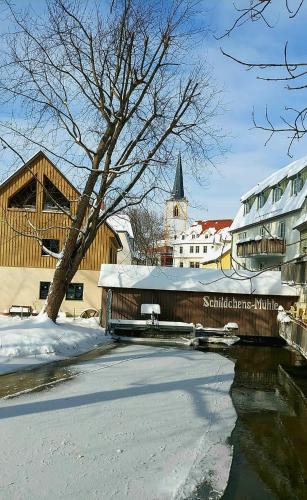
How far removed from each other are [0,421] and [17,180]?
87.1 ft

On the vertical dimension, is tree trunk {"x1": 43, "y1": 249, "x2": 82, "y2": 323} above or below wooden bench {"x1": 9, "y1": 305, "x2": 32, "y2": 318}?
above

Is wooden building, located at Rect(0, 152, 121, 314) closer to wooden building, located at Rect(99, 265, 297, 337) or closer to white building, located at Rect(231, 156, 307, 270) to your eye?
wooden building, located at Rect(99, 265, 297, 337)

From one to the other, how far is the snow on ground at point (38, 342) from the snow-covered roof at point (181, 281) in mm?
6949

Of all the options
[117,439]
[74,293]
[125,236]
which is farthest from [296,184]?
[117,439]

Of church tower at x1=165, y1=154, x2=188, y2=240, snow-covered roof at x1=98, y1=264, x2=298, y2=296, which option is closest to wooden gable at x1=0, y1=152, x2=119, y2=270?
snow-covered roof at x1=98, y1=264, x2=298, y2=296

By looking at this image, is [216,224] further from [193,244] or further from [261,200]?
[261,200]

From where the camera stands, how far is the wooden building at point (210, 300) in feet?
91.7

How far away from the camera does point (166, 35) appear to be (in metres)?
18.9

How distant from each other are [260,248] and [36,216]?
18187 mm

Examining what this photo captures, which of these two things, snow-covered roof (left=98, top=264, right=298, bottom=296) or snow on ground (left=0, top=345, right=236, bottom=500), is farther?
snow-covered roof (left=98, top=264, right=298, bottom=296)

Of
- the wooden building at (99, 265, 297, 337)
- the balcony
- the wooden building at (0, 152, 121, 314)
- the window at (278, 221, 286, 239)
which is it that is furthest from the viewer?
the balcony

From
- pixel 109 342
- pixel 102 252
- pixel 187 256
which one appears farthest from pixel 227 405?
pixel 187 256

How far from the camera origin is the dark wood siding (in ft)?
91.7

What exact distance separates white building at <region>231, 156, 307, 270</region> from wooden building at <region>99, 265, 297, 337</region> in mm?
4516
